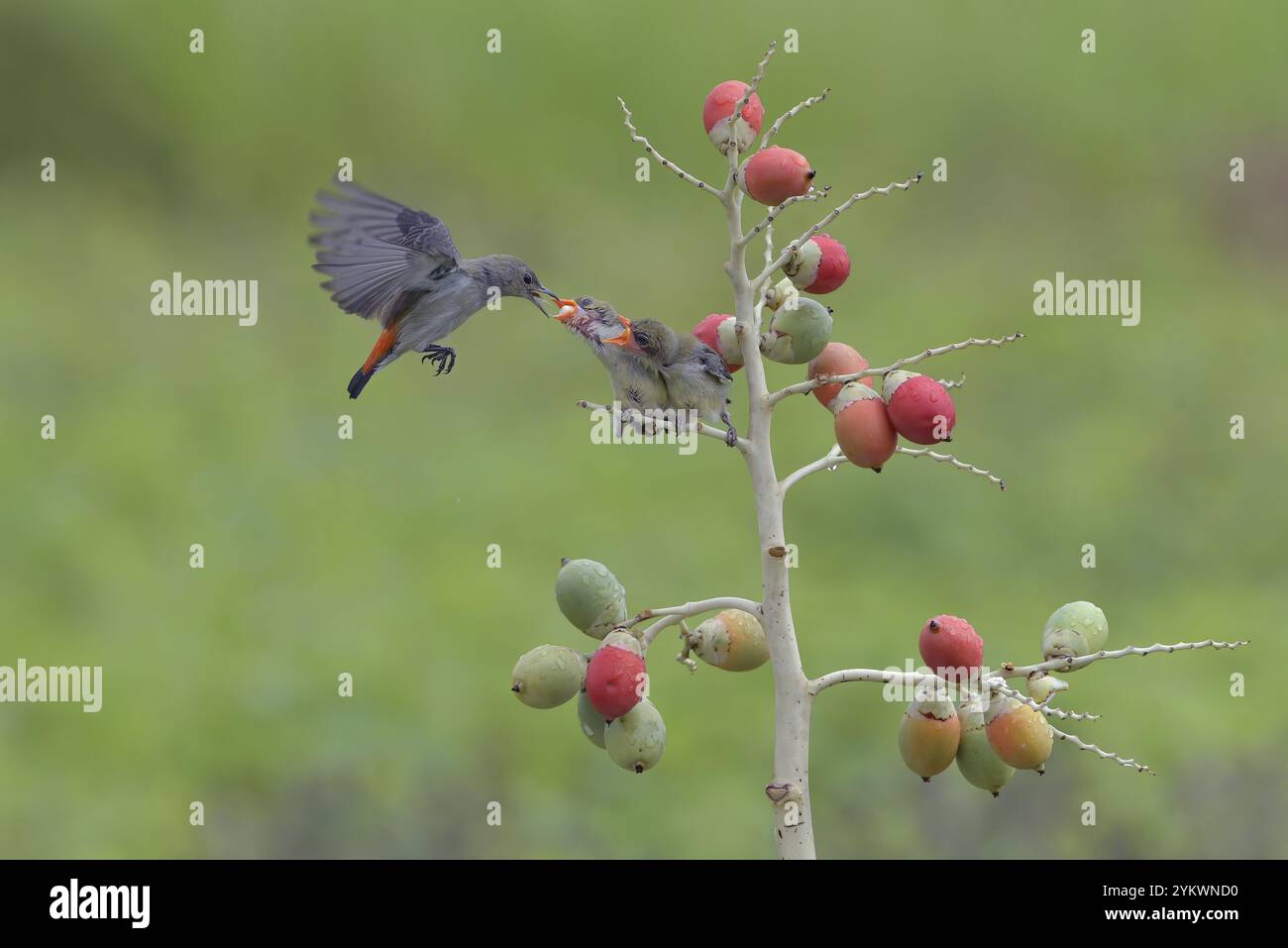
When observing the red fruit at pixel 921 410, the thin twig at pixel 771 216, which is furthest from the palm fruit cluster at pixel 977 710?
the thin twig at pixel 771 216

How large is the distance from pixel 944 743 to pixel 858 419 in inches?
14.6

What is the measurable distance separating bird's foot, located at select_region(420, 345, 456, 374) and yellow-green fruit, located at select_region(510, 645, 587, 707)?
1.25 feet

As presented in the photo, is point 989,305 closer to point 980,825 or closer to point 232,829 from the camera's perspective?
point 980,825

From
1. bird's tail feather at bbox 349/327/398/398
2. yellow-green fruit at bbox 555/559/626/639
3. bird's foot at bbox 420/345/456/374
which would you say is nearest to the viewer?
yellow-green fruit at bbox 555/559/626/639

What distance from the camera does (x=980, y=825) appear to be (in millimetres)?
5016

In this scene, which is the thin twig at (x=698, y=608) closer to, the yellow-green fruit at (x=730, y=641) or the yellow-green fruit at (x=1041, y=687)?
the yellow-green fruit at (x=730, y=641)

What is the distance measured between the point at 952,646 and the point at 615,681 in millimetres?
364

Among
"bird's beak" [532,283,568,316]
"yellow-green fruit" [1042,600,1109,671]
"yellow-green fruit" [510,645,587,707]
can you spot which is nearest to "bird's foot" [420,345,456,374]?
"bird's beak" [532,283,568,316]

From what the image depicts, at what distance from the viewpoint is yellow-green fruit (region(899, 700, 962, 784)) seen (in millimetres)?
1623

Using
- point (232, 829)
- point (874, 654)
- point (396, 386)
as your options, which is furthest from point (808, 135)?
point (232, 829)

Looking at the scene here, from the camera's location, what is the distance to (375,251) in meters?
1.91

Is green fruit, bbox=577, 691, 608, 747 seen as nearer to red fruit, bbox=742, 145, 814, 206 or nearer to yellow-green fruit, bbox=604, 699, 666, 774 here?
yellow-green fruit, bbox=604, 699, 666, 774

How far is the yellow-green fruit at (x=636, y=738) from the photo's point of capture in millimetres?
1680

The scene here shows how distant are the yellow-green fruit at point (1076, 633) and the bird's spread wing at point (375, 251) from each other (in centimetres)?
90
